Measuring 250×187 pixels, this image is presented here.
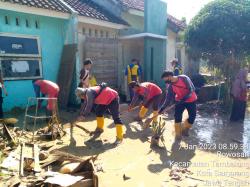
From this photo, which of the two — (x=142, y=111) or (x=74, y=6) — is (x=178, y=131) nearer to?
(x=142, y=111)

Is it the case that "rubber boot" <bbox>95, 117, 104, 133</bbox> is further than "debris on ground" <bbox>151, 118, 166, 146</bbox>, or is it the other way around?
"rubber boot" <bbox>95, 117, 104, 133</bbox>

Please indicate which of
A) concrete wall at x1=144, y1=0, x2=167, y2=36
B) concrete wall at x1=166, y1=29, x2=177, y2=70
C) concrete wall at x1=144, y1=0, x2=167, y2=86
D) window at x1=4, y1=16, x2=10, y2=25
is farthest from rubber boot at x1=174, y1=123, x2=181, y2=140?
concrete wall at x1=166, y1=29, x2=177, y2=70

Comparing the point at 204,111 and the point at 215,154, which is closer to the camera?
the point at 215,154

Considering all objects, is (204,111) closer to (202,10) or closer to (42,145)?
(202,10)

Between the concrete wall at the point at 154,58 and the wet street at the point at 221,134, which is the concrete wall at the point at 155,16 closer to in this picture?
the concrete wall at the point at 154,58

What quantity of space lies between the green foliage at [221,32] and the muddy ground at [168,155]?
318 cm

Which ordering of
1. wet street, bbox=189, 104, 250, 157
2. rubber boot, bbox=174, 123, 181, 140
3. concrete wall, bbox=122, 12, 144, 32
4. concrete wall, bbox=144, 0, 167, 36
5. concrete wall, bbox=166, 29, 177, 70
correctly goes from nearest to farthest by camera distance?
wet street, bbox=189, 104, 250, 157 → rubber boot, bbox=174, 123, 181, 140 → concrete wall, bbox=144, 0, 167, 36 → concrete wall, bbox=122, 12, 144, 32 → concrete wall, bbox=166, 29, 177, 70

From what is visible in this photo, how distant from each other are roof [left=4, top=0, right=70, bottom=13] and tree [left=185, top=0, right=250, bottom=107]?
16.0ft

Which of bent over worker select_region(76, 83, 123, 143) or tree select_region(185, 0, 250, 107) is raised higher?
tree select_region(185, 0, 250, 107)

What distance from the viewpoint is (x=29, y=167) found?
13.8 ft

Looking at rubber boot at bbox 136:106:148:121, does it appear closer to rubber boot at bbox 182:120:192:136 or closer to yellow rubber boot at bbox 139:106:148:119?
yellow rubber boot at bbox 139:106:148:119

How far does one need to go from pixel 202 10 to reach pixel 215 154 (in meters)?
6.75

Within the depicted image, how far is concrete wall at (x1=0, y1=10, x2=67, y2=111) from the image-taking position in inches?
312

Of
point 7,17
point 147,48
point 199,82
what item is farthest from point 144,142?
point 199,82
